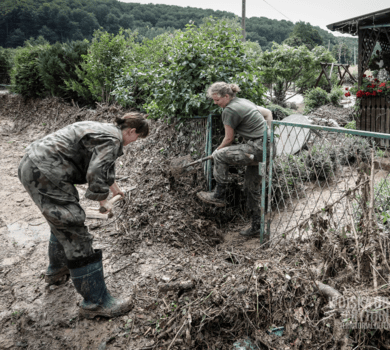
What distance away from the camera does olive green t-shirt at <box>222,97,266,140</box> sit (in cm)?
383

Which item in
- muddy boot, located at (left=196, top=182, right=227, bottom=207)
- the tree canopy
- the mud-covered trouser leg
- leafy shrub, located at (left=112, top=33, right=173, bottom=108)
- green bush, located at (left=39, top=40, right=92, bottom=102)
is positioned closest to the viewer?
the mud-covered trouser leg

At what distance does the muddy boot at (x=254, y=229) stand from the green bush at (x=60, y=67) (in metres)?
7.25

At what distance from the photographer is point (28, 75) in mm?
10359

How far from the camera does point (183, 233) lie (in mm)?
3918

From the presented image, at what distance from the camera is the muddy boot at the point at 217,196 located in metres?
4.18

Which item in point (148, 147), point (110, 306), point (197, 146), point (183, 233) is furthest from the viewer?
point (148, 147)

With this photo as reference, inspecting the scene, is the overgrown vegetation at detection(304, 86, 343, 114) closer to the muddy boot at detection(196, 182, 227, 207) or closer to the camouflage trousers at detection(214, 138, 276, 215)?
the camouflage trousers at detection(214, 138, 276, 215)

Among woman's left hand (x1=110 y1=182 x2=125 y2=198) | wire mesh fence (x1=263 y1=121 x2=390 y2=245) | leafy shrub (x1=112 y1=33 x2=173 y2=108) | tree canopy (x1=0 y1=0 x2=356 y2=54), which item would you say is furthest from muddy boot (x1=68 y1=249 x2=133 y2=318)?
tree canopy (x1=0 y1=0 x2=356 y2=54)

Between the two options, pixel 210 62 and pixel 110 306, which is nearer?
pixel 110 306

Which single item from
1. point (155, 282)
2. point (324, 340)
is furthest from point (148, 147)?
point (324, 340)

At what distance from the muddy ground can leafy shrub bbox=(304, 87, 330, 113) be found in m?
10.6

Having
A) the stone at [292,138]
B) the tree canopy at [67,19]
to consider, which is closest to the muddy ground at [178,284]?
the stone at [292,138]

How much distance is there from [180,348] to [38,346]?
111cm

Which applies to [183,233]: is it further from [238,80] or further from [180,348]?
[238,80]
